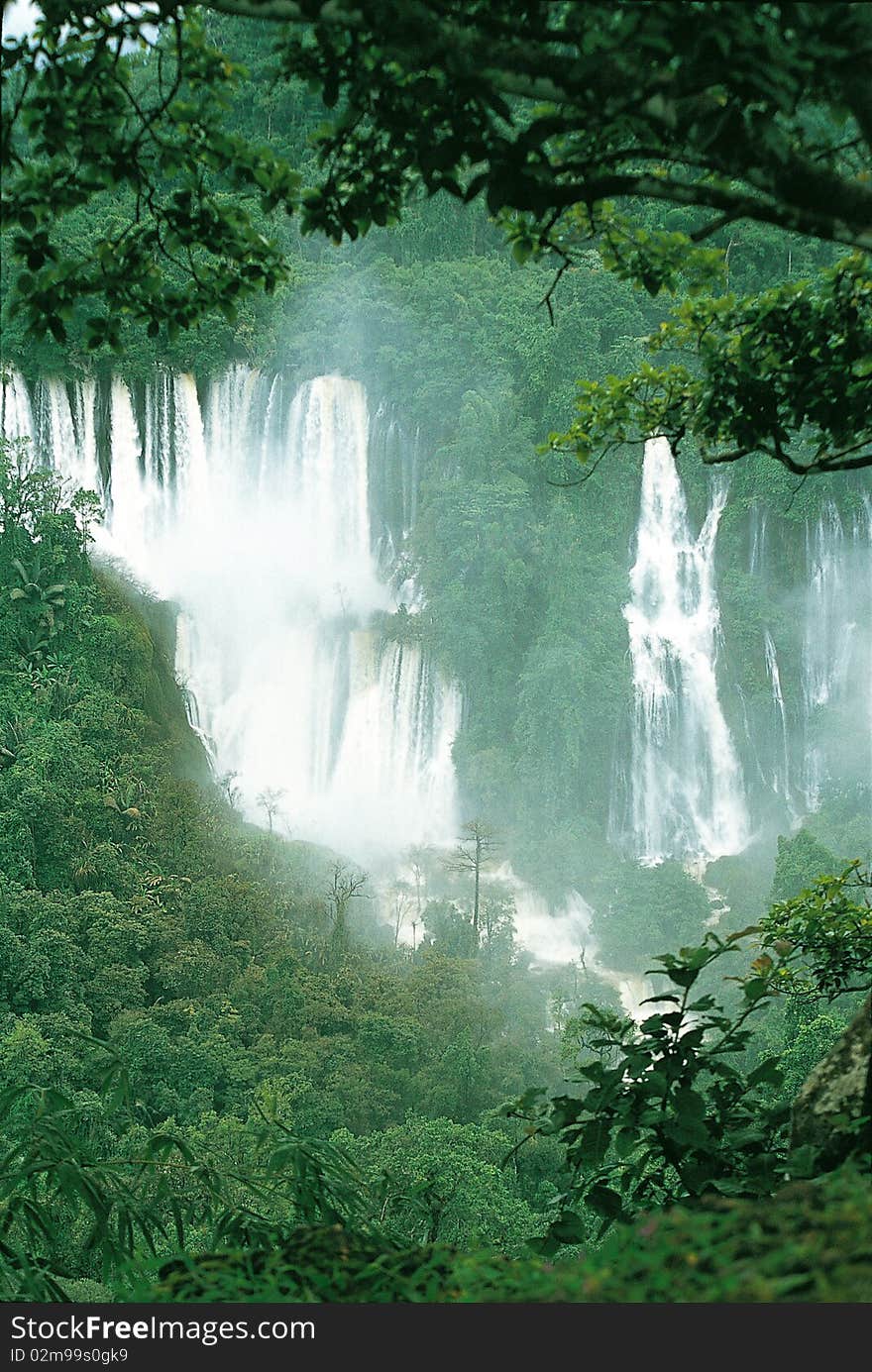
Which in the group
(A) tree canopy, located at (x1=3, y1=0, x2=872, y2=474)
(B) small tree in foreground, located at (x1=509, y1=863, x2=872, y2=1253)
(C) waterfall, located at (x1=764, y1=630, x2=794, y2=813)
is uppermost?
(C) waterfall, located at (x1=764, y1=630, x2=794, y2=813)

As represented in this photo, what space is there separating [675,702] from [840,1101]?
54.9ft

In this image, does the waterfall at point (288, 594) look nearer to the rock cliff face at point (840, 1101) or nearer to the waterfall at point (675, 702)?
the waterfall at point (675, 702)

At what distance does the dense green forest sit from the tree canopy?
0.08ft

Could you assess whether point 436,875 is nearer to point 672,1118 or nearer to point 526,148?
point 672,1118

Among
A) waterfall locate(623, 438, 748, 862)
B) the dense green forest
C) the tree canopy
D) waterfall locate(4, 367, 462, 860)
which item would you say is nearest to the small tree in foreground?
the dense green forest

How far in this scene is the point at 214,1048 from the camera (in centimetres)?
1118

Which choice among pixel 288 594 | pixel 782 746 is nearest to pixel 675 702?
pixel 782 746

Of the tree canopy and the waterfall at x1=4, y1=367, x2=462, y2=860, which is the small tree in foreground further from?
the waterfall at x1=4, y1=367, x2=462, y2=860

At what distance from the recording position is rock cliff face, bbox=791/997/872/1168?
1557 millimetres

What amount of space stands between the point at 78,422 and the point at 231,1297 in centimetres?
1654

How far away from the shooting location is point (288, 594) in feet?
61.6

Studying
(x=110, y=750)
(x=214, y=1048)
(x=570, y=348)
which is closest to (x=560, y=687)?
(x=570, y=348)

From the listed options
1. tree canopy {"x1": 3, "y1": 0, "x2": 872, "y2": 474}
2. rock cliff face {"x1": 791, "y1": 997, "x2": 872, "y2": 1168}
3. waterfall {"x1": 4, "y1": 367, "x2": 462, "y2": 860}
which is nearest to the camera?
tree canopy {"x1": 3, "y1": 0, "x2": 872, "y2": 474}

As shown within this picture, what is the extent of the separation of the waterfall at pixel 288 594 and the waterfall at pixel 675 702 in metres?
2.80
